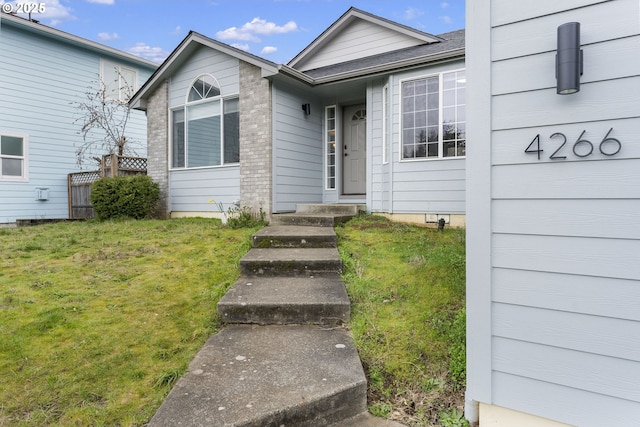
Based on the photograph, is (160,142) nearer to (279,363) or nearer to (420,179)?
(420,179)

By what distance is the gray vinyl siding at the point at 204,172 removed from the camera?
25.6ft

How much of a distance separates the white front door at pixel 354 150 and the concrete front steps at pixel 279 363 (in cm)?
455

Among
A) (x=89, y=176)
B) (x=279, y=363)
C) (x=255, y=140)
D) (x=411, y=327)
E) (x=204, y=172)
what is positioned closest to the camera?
(x=279, y=363)

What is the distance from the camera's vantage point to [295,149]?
773cm

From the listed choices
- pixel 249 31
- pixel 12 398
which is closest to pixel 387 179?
pixel 12 398

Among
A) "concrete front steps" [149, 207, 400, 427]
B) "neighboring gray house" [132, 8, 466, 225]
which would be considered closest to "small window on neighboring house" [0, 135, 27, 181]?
"neighboring gray house" [132, 8, 466, 225]

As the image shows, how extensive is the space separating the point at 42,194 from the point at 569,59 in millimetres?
12626

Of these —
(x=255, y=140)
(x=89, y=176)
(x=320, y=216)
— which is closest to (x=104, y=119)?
(x=89, y=176)

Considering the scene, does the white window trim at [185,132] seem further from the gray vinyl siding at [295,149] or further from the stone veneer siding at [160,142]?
the gray vinyl siding at [295,149]

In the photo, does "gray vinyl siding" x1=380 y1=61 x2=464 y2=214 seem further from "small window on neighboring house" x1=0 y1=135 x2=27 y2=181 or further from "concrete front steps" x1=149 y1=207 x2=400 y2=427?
"small window on neighboring house" x1=0 y1=135 x2=27 y2=181

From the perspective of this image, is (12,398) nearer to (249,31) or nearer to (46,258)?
(46,258)

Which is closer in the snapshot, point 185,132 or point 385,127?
point 385,127

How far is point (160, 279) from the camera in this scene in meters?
3.82

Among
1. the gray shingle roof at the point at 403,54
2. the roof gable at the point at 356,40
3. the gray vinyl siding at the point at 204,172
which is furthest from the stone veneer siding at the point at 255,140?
the roof gable at the point at 356,40
